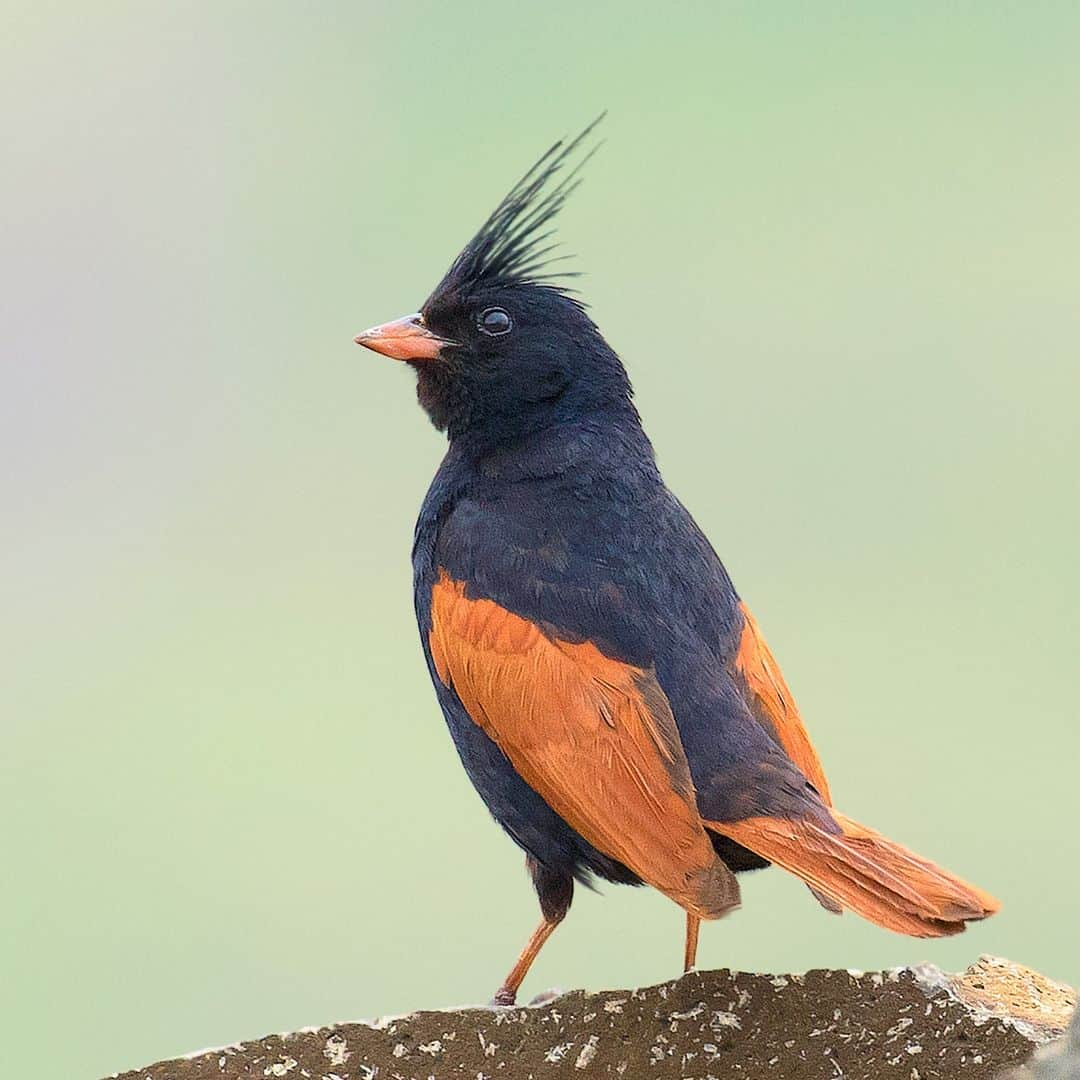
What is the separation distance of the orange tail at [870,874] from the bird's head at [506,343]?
4.03ft

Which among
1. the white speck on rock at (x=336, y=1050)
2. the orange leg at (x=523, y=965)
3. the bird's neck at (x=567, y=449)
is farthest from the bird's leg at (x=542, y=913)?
the bird's neck at (x=567, y=449)

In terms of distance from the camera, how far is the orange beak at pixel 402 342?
469 centimetres

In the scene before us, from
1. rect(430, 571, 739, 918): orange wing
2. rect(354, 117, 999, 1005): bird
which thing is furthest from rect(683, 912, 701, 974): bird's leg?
rect(430, 571, 739, 918): orange wing

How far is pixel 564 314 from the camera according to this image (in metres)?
4.65

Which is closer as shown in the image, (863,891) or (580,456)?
(863,891)

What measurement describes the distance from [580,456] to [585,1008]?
1.33 m

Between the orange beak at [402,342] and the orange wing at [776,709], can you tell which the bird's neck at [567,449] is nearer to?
the orange beak at [402,342]

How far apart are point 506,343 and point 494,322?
72 mm

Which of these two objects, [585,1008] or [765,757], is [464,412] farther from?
[585,1008]

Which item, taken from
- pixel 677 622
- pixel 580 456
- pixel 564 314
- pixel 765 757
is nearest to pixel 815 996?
pixel 765 757

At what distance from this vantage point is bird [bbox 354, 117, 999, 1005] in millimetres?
3895

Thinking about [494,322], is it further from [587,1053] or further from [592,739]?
[587,1053]

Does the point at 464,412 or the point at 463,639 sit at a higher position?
the point at 464,412

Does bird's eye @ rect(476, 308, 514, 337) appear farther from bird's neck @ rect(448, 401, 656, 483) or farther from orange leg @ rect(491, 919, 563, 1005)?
orange leg @ rect(491, 919, 563, 1005)
